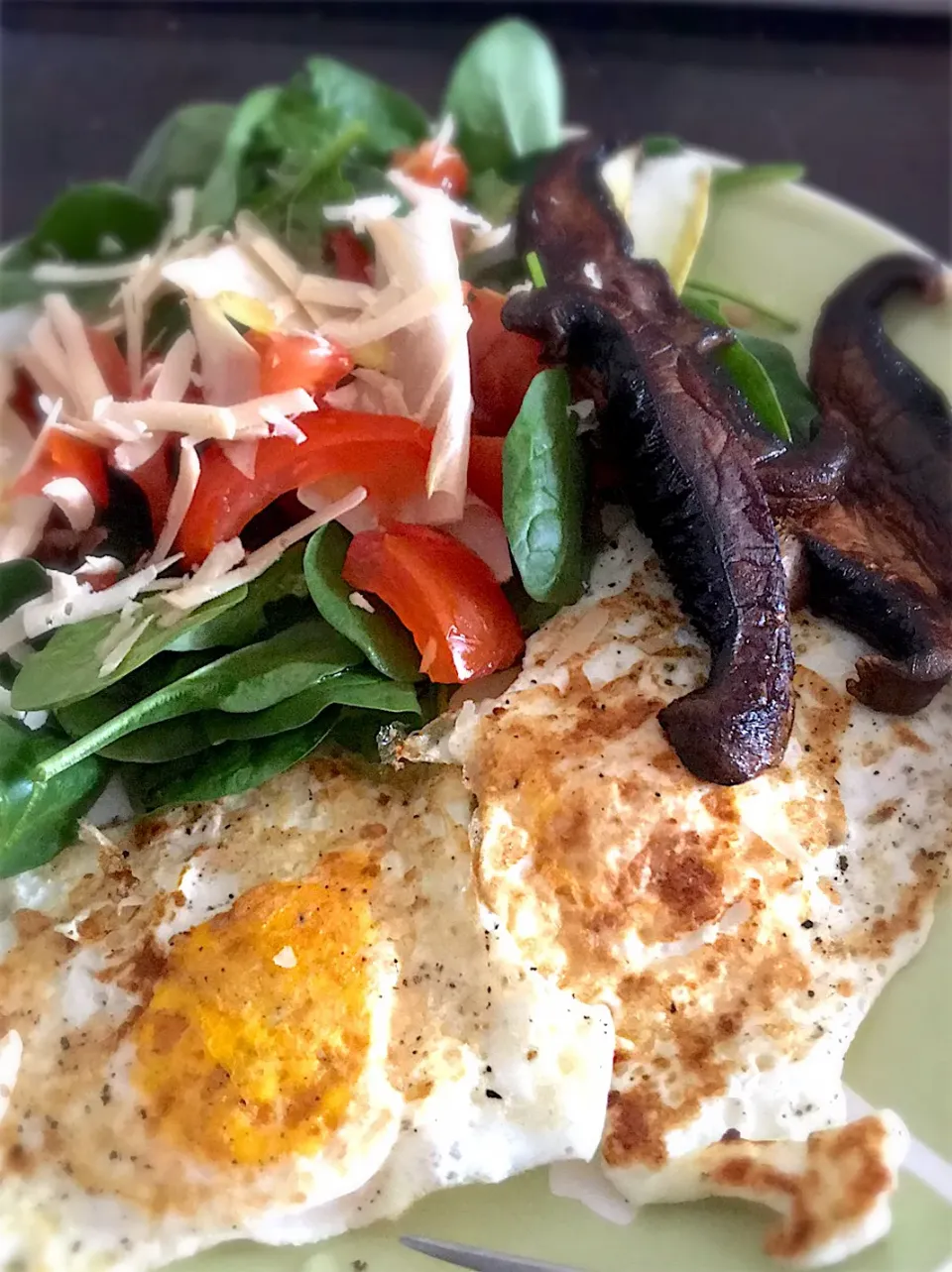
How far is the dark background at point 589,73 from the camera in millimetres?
3861

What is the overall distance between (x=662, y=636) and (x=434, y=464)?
0.53 metres

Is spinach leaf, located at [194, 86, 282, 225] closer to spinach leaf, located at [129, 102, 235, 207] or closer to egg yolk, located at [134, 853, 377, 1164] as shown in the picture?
spinach leaf, located at [129, 102, 235, 207]

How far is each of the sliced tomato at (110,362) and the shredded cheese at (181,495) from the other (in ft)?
1.23

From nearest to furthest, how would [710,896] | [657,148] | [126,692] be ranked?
[710,896] < [126,692] < [657,148]

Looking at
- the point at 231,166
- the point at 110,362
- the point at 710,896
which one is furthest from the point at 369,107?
the point at 710,896

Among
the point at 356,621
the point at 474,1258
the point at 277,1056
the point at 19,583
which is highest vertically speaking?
the point at 356,621

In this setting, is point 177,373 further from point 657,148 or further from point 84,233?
point 657,148

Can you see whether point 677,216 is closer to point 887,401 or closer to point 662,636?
point 887,401

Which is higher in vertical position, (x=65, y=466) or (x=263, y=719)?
(x=65, y=466)

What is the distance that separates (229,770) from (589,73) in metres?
3.30

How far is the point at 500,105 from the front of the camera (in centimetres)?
312

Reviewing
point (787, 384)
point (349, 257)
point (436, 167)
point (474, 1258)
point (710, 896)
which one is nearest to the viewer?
point (474, 1258)

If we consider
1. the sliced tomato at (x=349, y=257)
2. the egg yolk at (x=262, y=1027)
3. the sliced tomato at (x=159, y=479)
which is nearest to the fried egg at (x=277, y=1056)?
the egg yolk at (x=262, y=1027)

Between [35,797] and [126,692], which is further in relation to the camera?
[126,692]
